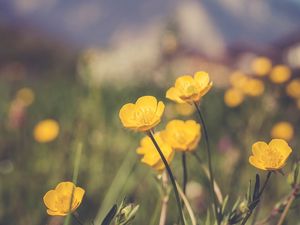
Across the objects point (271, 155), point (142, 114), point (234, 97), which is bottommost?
point (234, 97)

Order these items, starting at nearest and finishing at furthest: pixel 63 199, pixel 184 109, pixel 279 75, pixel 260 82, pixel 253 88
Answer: pixel 63 199 < pixel 279 75 < pixel 253 88 < pixel 260 82 < pixel 184 109

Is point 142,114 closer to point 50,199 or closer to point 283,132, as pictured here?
point 50,199

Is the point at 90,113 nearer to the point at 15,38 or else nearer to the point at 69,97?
the point at 69,97

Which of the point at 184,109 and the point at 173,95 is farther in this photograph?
the point at 184,109

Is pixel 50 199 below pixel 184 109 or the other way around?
the other way around

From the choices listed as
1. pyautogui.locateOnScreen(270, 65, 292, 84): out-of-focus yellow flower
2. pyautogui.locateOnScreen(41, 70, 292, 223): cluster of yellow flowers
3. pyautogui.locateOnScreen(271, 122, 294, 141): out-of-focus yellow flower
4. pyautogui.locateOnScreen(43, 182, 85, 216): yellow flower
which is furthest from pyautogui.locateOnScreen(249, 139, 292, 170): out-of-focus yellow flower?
pyautogui.locateOnScreen(271, 122, 294, 141): out-of-focus yellow flower

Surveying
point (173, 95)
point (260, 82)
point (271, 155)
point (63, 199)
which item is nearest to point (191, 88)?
point (173, 95)

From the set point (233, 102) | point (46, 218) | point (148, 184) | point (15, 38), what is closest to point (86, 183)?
point (148, 184)

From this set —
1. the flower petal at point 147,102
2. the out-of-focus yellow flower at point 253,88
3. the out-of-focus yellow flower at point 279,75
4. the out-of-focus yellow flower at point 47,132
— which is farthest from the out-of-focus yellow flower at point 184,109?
the flower petal at point 147,102
